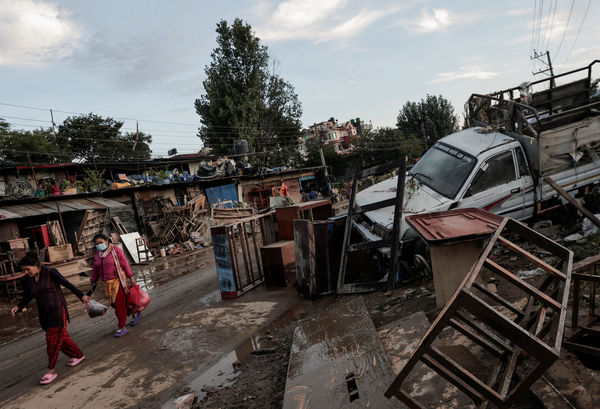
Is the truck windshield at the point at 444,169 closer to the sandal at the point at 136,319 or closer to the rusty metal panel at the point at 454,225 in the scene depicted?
the rusty metal panel at the point at 454,225

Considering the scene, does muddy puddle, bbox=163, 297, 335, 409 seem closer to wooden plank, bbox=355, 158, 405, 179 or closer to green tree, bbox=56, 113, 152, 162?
wooden plank, bbox=355, 158, 405, 179

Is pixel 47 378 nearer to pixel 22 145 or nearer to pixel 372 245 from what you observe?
pixel 372 245

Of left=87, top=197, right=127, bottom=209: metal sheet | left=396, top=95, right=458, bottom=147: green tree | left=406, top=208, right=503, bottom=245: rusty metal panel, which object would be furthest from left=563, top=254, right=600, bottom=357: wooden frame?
left=396, top=95, right=458, bottom=147: green tree

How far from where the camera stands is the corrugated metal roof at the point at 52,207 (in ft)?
44.3

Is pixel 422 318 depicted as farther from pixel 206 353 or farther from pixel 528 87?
pixel 528 87

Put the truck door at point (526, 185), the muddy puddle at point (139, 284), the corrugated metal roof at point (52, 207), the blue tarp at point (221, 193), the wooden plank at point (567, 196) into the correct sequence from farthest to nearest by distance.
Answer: the blue tarp at point (221, 193), the corrugated metal roof at point (52, 207), the muddy puddle at point (139, 284), the truck door at point (526, 185), the wooden plank at point (567, 196)

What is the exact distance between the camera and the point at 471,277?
205 centimetres

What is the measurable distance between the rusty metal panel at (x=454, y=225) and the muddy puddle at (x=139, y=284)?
24.8 ft

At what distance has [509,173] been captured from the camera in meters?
6.71

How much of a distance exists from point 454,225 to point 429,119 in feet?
152

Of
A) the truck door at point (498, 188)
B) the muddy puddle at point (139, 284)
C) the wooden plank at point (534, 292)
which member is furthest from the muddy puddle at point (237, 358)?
the muddy puddle at point (139, 284)

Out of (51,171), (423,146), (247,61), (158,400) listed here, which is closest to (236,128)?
(247,61)

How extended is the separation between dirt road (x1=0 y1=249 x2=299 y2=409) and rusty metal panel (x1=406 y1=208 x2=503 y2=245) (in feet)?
8.61

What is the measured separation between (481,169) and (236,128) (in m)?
27.5
